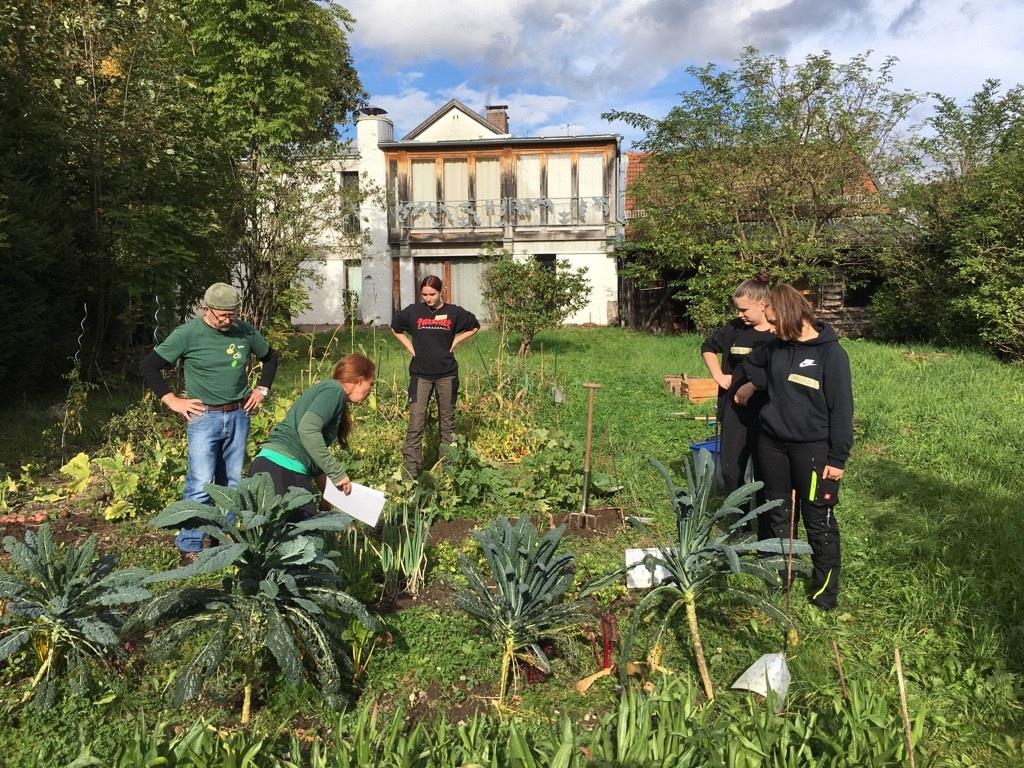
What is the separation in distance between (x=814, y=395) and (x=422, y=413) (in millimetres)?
2925

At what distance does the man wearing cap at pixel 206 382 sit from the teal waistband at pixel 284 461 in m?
0.73

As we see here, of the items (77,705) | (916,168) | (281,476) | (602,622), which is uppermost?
(916,168)

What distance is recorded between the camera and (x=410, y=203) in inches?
834

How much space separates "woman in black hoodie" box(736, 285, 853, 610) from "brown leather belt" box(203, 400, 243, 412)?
2.84 m

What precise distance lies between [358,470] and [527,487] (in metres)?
1.33

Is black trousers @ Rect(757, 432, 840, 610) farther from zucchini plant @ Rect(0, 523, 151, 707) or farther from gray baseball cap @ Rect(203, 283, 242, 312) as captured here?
gray baseball cap @ Rect(203, 283, 242, 312)

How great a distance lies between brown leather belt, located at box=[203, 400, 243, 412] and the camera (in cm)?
388

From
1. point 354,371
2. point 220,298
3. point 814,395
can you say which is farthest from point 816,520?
point 220,298

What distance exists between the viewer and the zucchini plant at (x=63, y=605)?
2.41 metres

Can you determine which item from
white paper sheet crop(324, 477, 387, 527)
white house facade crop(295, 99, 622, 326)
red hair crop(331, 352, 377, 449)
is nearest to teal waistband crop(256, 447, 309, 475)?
white paper sheet crop(324, 477, 387, 527)

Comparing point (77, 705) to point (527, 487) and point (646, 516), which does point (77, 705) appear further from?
point (646, 516)

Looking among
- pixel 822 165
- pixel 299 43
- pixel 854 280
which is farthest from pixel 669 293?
pixel 299 43

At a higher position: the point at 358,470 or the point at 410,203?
the point at 410,203

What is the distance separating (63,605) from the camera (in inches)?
95.3
